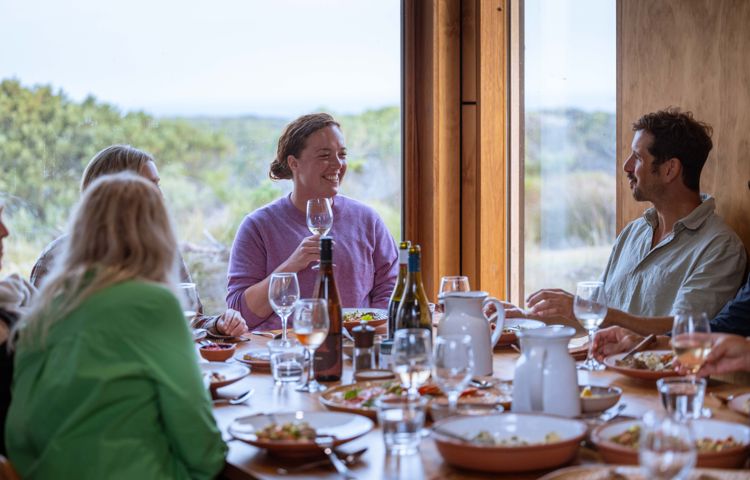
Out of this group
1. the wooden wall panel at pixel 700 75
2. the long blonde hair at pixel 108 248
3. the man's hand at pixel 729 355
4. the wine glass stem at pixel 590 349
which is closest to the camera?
the long blonde hair at pixel 108 248

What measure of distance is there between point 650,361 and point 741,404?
407mm

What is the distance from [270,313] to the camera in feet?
10.9

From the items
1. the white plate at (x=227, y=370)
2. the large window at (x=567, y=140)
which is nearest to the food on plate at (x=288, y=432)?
the white plate at (x=227, y=370)

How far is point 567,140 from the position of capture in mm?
4195

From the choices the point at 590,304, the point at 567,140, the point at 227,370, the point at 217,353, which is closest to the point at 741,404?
the point at 590,304

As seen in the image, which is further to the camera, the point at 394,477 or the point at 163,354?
the point at 163,354

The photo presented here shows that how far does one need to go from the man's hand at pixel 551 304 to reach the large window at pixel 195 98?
1.48 m

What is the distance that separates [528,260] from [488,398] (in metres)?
2.63

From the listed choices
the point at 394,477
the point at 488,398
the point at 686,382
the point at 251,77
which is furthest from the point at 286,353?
the point at 251,77

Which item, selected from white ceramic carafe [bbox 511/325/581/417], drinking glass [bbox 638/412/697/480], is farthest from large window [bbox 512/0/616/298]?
drinking glass [bbox 638/412/697/480]

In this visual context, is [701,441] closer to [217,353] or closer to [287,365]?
[287,365]

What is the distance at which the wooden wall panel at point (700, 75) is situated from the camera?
3.17 meters

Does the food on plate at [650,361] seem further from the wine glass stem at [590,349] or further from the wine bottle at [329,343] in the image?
the wine bottle at [329,343]

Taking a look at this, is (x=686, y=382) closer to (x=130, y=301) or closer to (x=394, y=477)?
(x=394, y=477)
